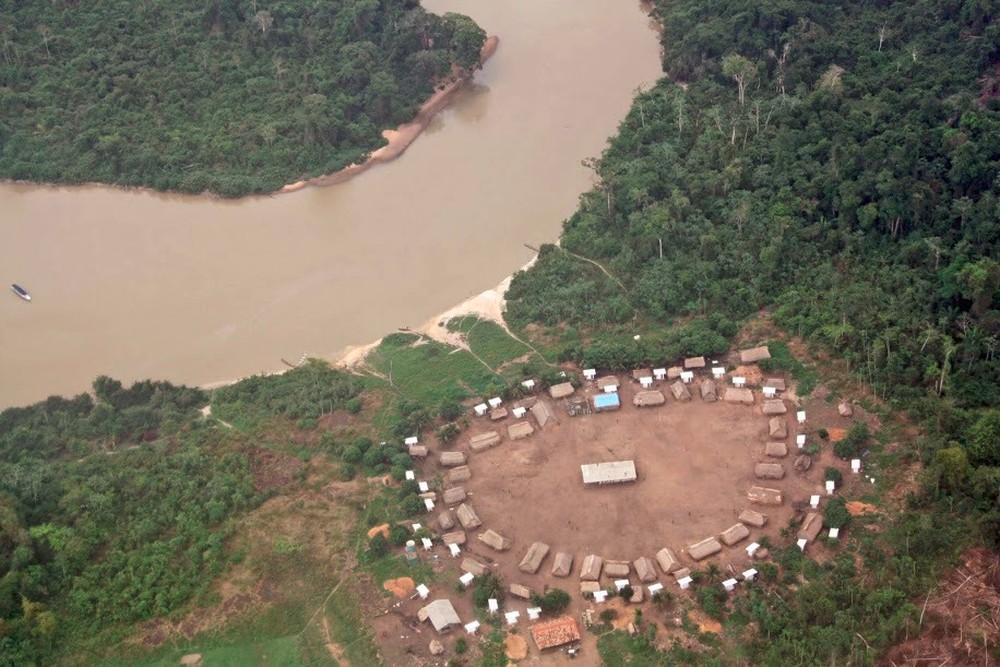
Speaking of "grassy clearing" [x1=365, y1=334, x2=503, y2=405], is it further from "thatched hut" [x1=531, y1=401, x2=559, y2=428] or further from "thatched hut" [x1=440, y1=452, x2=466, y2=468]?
"thatched hut" [x1=440, y1=452, x2=466, y2=468]

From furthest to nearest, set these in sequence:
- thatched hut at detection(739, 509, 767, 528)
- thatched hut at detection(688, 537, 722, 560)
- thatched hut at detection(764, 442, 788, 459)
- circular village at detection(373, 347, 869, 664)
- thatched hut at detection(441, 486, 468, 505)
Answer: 1. thatched hut at detection(441, 486, 468, 505)
2. thatched hut at detection(764, 442, 788, 459)
3. thatched hut at detection(739, 509, 767, 528)
4. thatched hut at detection(688, 537, 722, 560)
5. circular village at detection(373, 347, 869, 664)

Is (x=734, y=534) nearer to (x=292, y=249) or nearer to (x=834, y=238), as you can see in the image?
(x=834, y=238)

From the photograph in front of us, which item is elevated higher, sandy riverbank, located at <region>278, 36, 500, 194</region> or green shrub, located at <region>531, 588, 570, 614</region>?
sandy riverbank, located at <region>278, 36, 500, 194</region>

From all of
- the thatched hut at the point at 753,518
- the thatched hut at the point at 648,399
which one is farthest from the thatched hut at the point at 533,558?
the thatched hut at the point at 648,399

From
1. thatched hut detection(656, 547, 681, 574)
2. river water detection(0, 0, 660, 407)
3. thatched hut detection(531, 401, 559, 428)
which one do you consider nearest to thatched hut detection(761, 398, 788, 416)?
thatched hut detection(656, 547, 681, 574)

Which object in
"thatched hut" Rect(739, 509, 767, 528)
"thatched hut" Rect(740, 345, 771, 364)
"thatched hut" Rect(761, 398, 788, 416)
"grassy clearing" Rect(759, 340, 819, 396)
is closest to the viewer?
"thatched hut" Rect(739, 509, 767, 528)

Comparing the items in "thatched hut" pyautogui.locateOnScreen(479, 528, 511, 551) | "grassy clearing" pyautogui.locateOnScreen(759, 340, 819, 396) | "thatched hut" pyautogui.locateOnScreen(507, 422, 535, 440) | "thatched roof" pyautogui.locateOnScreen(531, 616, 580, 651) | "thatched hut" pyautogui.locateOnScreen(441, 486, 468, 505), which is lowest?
"thatched roof" pyautogui.locateOnScreen(531, 616, 580, 651)

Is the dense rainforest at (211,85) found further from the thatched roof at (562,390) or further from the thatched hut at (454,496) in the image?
the thatched hut at (454,496)

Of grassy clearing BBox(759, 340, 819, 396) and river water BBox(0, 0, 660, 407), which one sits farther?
river water BBox(0, 0, 660, 407)
